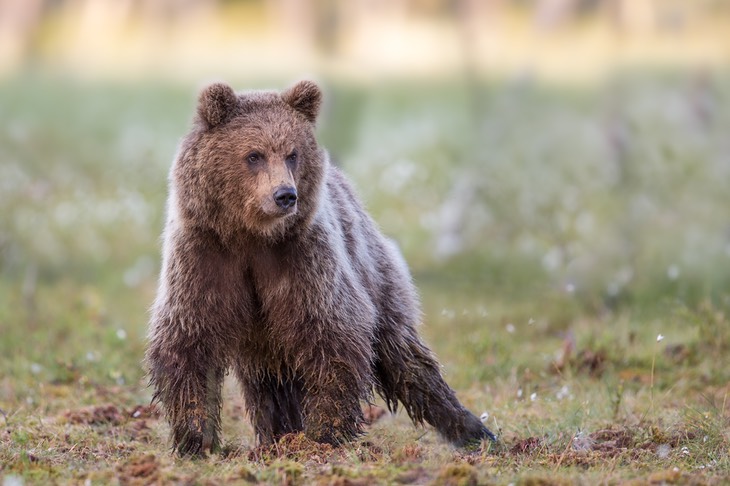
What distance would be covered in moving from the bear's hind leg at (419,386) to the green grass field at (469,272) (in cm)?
18

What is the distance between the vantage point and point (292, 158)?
5910 millimetres

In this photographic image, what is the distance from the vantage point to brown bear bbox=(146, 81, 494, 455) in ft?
19.2

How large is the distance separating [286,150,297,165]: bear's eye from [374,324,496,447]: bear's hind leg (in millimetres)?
1244

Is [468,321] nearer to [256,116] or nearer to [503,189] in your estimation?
[503,189]

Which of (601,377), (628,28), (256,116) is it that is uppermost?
(628,28)

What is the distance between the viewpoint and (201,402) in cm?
589

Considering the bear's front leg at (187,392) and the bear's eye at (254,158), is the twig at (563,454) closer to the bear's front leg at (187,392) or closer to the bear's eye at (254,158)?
the bear's front leg at (187,392)

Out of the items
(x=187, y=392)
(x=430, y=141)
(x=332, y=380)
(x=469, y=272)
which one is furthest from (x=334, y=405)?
(x=430, y=141)

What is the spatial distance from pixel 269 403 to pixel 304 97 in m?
1.90

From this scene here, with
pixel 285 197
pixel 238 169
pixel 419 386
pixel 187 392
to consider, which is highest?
pixel 238 169

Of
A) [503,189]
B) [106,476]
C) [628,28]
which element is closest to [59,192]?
[503,189]

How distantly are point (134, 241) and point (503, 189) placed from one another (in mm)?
4289

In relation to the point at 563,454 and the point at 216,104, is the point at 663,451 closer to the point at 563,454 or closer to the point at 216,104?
the point at 563,454

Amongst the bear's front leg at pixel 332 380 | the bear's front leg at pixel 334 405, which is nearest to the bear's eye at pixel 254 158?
the bear's front leg at pixel 332 380
